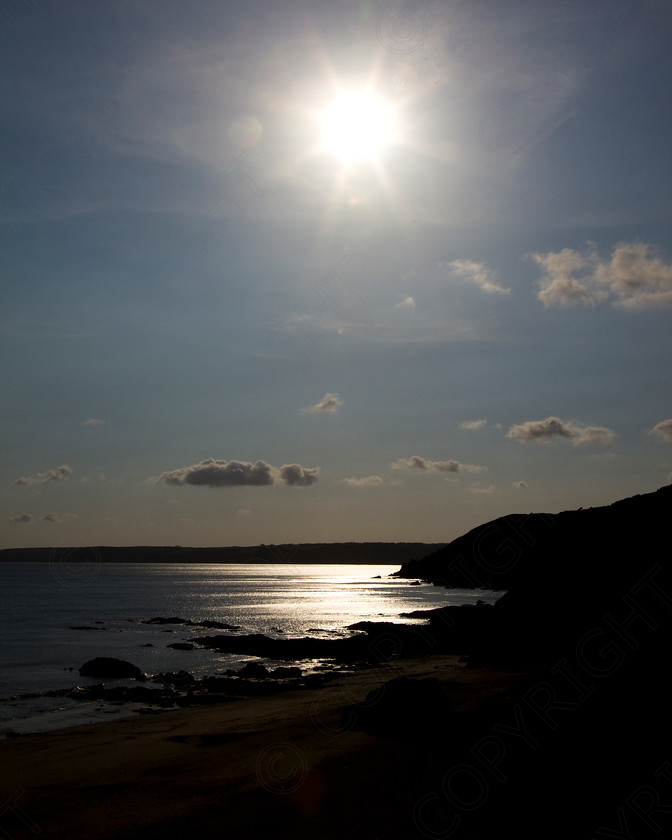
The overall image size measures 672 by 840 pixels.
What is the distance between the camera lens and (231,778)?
564 inches

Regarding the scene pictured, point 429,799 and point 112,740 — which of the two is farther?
point 112,740

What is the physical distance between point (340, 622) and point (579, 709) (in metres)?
76.5

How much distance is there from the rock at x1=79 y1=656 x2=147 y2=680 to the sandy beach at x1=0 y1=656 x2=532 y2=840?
55.8ft

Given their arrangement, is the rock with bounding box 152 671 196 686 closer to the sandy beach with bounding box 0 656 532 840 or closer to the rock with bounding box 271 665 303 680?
the rock with bounding box 271 665 303 680

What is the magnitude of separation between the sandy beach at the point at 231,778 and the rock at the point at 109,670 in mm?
16996

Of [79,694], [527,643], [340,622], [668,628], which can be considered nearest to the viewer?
[668,628]

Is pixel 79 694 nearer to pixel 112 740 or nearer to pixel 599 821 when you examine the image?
pixel 112 740

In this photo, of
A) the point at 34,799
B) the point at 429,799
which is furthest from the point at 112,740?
the point at 429,799

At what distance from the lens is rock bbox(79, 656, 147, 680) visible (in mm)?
39625

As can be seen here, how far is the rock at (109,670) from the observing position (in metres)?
39.6

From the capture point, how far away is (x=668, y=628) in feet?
41.9

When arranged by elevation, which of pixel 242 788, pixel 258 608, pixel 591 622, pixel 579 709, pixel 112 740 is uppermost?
pixel 591 622

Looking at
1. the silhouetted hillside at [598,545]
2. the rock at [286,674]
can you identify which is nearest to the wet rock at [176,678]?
the rock at [286,674]

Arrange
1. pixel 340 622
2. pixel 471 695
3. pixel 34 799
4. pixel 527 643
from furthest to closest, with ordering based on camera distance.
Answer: pixel 340 622 < pixel 527 643 < pixel 471 695 < pixel 34 799
